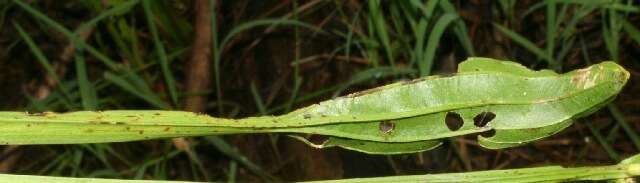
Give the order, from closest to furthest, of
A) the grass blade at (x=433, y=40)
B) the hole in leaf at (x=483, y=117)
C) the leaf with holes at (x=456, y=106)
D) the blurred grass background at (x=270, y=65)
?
1. the leaf with holes at (x=456, y=106)
2. the hole in leaf at (x=483, y=117)
3. the grass blade at (x=433, y=40)
4. the blurred grass background at (x=270, y=65)

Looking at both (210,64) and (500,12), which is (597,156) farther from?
(210,64)

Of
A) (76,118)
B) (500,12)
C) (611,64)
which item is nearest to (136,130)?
(76,118)

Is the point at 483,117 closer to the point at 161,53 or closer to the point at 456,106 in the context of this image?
the point at 456,106

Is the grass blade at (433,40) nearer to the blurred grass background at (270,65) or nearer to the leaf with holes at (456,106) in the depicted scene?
the blurred grass background at (270,65)

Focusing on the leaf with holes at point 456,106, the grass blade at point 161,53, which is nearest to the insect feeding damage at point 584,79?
the leaf with holes at point 456,106

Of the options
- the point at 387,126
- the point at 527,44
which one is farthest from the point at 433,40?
the point at 387,126
